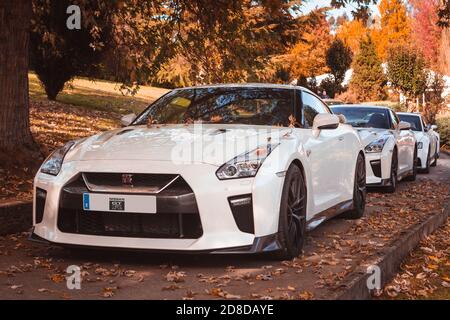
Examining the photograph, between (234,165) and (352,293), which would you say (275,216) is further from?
(352,293)

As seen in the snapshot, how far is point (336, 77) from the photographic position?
56500mm

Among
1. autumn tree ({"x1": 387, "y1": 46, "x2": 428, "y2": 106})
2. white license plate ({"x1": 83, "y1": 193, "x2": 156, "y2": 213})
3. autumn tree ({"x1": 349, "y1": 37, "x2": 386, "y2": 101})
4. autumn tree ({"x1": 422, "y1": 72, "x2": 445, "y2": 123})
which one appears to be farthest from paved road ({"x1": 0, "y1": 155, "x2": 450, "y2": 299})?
autumn tree ({"x1": 349, "y1": 37, "x2": 386, "y2": 101})

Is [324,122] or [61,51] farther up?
[61,51]

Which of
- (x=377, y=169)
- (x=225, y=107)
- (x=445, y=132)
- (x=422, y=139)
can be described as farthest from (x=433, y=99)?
(x=225, y=107)

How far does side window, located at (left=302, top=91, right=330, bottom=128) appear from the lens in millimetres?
6770

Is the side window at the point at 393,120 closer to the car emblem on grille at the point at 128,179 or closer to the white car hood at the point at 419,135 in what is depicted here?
the white car hood at the point at 419,135

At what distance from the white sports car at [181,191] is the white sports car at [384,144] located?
16.5ft

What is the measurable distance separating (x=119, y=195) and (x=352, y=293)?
5.91 feet

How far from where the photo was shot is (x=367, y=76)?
52594 mm

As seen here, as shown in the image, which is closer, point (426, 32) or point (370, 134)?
point (370, 134)

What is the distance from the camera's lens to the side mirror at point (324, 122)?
262 inches

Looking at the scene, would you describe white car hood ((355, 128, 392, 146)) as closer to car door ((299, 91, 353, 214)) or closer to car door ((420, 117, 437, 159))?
car door ((299, 91, 353, 214))

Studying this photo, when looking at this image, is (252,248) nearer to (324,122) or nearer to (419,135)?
(324,122)

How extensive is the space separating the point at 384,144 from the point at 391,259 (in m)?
5.49
